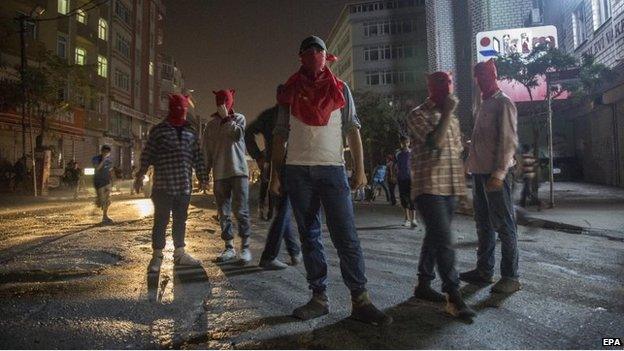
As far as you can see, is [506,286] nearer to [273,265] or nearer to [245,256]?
[273,265]

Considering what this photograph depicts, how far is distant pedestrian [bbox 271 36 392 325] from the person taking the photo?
3.14 metres

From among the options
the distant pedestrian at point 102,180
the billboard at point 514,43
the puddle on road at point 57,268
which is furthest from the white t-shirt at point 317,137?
the billboard at point 514,43

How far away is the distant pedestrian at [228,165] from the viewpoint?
5234 millimetres

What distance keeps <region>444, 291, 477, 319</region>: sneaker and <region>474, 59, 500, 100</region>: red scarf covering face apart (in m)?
1.95

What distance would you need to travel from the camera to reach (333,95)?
3164 mm

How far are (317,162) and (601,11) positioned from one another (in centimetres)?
1818

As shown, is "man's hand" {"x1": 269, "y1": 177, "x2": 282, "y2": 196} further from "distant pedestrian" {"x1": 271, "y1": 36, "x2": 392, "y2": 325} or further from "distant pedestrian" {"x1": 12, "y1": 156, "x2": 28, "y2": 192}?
"distant pedestrian" {"x1": 12, "y1": 156, "x2": 28, "y2": 192}

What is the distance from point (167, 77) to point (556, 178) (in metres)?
47.6

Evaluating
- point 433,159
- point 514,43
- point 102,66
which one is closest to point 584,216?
point 433,159

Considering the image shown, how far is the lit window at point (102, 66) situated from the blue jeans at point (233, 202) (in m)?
36.5

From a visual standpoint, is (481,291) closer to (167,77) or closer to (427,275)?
(427,275)

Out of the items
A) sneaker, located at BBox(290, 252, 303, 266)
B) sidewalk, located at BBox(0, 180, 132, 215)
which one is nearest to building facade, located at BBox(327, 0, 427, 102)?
sidewalk, located at BBox(0, 180, 132, 215)

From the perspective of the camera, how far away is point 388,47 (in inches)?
2264

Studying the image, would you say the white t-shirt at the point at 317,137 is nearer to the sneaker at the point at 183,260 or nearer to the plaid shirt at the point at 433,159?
the plaid shirt at the point at 433,159
